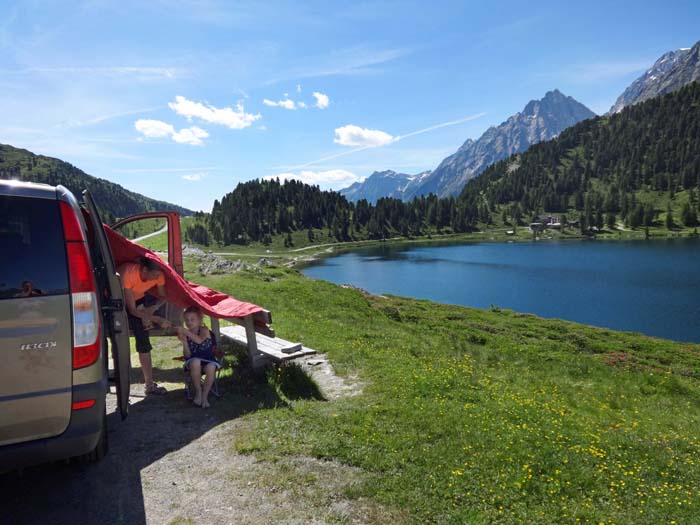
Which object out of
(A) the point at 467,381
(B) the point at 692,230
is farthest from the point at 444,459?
(B) the point at 692,230

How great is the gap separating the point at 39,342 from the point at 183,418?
4.49 metres

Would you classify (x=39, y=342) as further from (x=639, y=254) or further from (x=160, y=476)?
(x=639, y=254)

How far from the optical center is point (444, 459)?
7.08 metres

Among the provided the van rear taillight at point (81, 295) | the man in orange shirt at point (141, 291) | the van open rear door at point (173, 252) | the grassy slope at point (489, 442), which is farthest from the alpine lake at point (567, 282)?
the van rear taillight at point (81, 295)

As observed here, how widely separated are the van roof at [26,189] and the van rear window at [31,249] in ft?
0.18

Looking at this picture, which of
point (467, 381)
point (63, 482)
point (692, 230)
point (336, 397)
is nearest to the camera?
point (63, 482)

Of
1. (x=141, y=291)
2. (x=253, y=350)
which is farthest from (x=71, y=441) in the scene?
(x=253, y=350)

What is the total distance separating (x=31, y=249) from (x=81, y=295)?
740mm

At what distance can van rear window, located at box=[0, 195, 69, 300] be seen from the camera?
4723 mm

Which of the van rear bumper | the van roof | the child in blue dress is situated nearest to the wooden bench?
the child in blue dress

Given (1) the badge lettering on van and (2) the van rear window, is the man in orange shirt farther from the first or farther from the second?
(1) the badge lettering on van

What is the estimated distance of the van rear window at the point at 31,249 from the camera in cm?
472

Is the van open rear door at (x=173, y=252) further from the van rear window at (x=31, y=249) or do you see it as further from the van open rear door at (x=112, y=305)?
the van rear window at (x=31, y=249)

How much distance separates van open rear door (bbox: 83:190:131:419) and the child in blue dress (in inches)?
93.3
